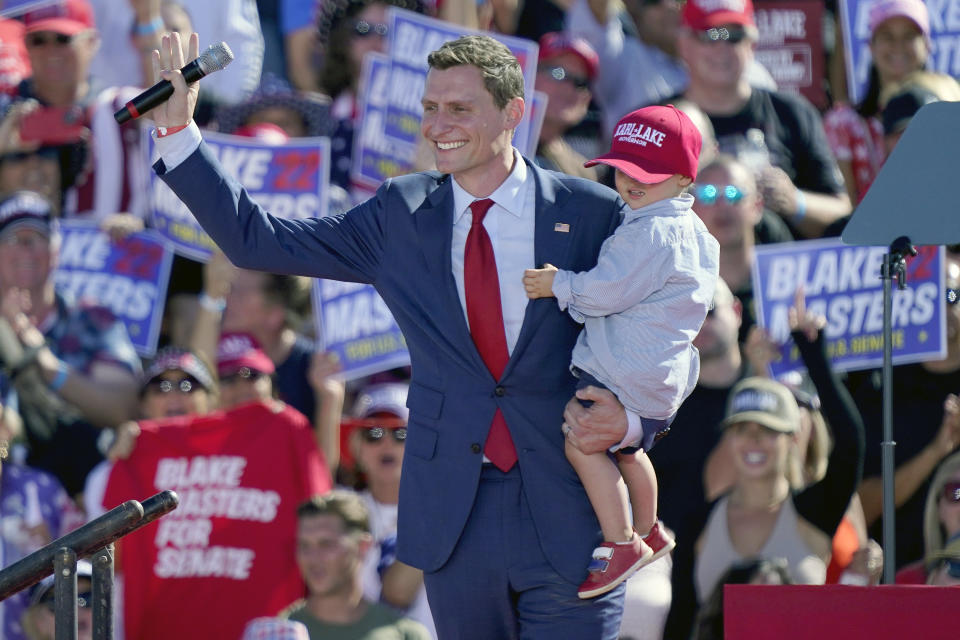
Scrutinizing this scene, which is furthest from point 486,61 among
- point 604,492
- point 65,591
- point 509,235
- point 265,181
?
A: point 265,181

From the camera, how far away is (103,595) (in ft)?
10.8

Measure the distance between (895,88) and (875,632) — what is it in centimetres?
→ 465

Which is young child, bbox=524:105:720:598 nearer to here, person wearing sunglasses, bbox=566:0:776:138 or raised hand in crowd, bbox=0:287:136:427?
raised hand in crowd, bbox=0:287:136:427

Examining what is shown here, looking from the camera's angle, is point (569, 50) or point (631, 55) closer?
point (569, 50)

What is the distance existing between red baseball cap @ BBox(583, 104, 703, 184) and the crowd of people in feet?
4.82

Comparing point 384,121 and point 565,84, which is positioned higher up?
point 565,84

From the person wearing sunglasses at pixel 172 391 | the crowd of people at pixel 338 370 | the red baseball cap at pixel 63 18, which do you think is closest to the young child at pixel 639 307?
the crowd of people at pixel 338 370

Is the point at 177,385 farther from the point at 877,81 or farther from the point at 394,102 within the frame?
the point at 877,81

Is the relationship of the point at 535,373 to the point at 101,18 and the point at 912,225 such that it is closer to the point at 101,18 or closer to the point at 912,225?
the point at 912,225

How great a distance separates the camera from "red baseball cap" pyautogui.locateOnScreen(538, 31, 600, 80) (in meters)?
7.80

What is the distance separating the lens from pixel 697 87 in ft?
25.0

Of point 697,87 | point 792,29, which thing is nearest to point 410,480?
point 697,87

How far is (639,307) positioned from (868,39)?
469cm

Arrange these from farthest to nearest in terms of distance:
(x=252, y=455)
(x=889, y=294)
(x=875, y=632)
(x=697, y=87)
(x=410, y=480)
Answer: (x=697, y=87) → (x=252, y=455) → (x=889, y=294) → (x=410, y=480) → (x=875, y=632)
